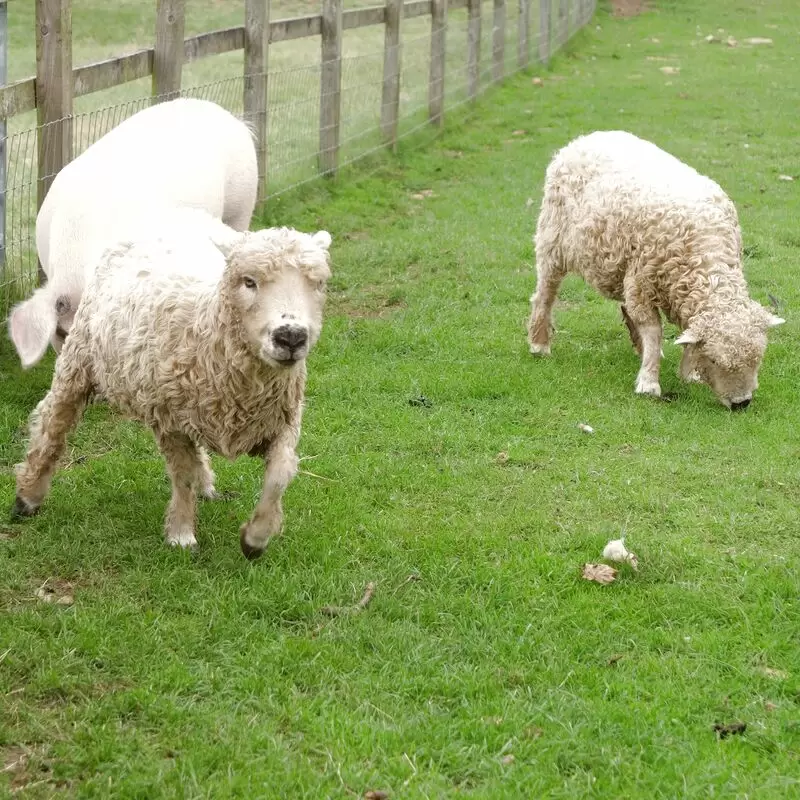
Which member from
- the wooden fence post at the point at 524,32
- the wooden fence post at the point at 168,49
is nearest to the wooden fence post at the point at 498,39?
the wooden fence post at the point at 524,32

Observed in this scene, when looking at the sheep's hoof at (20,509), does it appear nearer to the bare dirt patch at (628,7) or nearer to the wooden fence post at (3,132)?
the wooden fence post at (3,132)

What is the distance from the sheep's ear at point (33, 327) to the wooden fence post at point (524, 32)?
15849mm

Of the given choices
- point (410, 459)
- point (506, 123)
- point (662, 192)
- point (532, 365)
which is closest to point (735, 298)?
point (662, 192)

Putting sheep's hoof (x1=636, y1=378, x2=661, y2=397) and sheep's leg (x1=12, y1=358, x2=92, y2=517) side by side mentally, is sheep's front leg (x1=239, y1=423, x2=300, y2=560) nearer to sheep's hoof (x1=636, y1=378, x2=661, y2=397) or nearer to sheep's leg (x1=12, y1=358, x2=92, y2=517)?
sheep's leg (x1=12, y1=358, x2=92, y2=517)

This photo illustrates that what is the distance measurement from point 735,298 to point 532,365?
133cm

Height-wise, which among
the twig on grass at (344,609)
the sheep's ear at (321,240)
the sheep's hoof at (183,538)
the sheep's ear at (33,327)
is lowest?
the twig on grass at (344,609)

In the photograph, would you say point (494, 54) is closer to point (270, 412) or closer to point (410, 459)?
point (410, 459)

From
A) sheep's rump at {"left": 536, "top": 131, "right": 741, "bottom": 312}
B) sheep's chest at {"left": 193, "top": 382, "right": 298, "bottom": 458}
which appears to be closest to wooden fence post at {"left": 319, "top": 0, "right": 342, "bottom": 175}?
sheep's rump at {"left": 536, "top": 131, "right": 741, "bottom": 312}

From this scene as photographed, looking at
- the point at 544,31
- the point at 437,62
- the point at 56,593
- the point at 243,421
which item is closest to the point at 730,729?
the point at 243,421

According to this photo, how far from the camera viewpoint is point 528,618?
4742 millimetres

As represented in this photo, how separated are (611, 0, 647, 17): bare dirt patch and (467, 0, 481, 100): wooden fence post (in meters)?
13.5

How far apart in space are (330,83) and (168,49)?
3550 millimetres

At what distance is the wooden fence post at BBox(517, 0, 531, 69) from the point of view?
66.2 feet

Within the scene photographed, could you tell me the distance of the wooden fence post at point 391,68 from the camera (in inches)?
545
